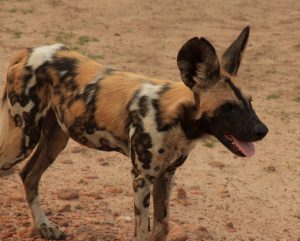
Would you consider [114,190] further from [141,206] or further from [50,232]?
[141,206]

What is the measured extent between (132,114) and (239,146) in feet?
2.49

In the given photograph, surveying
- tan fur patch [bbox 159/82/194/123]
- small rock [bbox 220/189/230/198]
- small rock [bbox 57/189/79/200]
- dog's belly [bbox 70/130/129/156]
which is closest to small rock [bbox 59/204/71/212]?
small rock [bbox 57/189/79/200]

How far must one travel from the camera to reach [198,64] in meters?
3.77

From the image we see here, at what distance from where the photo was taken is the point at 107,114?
4.28 meters

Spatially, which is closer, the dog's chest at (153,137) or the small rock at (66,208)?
the dog's chest at (153,137)

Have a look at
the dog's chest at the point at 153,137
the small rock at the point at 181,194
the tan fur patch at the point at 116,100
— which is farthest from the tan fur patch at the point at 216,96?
the small rock at the point at 181,194

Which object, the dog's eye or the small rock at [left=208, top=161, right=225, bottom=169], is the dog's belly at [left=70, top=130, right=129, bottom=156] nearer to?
the dog's eye

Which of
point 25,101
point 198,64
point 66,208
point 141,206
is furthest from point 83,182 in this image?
point 198,64

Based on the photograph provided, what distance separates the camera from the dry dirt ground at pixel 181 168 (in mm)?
5371

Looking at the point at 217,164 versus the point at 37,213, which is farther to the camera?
the point at 217,164

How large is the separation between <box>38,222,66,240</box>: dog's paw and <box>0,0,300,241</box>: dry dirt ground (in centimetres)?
8

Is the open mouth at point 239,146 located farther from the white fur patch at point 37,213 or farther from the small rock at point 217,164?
the small rock at point 217,164

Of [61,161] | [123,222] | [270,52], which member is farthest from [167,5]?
[123,222]

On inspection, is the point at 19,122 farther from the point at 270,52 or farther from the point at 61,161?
the point at 270,52
